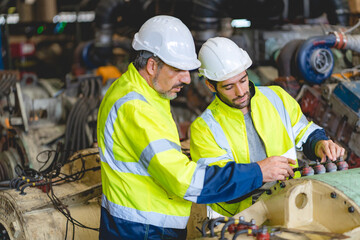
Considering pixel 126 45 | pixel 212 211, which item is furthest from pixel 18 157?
pixel 126 45

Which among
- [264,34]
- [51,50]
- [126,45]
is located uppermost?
[264,34]

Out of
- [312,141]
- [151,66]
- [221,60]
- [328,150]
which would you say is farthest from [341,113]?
[151,66]

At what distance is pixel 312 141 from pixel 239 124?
0.42m

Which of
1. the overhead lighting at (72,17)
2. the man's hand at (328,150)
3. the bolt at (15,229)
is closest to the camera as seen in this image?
the man's hand at (328,150)

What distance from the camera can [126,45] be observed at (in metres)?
9.47

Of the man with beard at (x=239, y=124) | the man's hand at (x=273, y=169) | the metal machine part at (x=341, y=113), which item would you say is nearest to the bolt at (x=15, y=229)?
the man with beard at (x=239, y=124)

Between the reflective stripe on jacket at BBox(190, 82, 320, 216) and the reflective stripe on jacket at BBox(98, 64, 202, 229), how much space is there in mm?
482

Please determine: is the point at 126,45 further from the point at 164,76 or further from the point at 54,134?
the point at 164,76

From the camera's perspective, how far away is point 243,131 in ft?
9.38

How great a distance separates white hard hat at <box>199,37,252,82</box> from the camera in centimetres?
279

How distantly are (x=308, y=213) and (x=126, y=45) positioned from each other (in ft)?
24.7

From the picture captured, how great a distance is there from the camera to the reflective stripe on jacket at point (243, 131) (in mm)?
2830

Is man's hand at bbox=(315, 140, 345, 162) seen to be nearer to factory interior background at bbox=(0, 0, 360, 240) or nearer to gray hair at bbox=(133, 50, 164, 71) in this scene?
factory interior background at bbox=(0, 0, 360, 240)

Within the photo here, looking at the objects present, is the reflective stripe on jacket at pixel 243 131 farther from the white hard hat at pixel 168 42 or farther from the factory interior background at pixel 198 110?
the white hard hat at pixel 168 42
